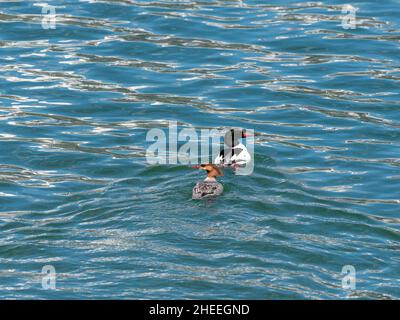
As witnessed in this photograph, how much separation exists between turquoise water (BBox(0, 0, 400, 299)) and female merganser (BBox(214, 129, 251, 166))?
367 millimetres

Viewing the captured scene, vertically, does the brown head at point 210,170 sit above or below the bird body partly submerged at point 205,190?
above

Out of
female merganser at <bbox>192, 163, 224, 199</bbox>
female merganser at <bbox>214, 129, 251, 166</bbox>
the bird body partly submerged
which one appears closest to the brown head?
female merganser at <bbox>192, 163, 224, 199</bbox>

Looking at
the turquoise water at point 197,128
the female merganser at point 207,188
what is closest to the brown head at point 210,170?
the female merganser at point 207,188

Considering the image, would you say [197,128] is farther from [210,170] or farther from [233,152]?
[210,170]

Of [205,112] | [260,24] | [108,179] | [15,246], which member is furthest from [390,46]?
[15,246]

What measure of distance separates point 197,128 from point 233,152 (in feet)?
7.32

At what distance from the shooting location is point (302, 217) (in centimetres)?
1625

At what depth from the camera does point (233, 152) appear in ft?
61.6

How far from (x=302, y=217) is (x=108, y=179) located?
12.8 feet

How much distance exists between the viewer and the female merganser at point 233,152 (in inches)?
733

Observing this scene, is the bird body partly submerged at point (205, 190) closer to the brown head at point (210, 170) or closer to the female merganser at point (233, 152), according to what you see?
the brown head at point (210, 170)

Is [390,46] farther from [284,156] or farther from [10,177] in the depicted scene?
[10,177]

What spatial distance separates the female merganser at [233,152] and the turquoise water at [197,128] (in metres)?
0.37

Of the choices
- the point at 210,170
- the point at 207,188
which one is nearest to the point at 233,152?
the point at 210,170
